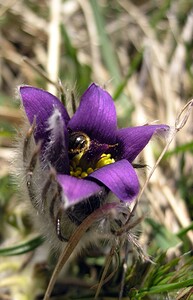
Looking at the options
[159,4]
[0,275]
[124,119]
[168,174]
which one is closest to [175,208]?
[168,174]

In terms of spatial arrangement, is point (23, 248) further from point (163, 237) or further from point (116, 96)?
point (116, 96)

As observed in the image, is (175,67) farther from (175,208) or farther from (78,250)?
(78,250)

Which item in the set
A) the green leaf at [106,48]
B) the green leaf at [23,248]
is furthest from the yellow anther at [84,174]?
the green leaf at [106,48]

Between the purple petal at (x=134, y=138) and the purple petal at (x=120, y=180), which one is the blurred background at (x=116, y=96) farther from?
the purple petal at (x=120, y=180)

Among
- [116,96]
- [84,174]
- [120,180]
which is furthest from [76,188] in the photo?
[116,96]

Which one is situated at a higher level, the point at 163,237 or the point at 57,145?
the point at 57,145

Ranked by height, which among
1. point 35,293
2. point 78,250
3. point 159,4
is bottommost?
point 35,293

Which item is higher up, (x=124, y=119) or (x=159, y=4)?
(x=159, y=4)
